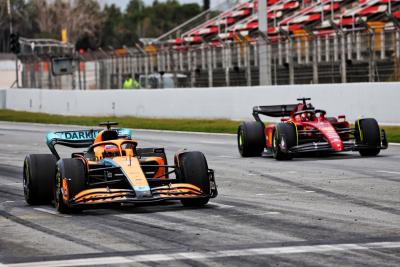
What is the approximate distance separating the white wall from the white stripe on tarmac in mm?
17420

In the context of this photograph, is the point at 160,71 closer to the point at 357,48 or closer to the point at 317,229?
the point at 357,48

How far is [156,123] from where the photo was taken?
34156 millimetres

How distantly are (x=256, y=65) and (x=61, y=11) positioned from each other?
86961 millimetres

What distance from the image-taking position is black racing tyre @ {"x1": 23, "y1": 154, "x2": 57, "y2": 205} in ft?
41.7

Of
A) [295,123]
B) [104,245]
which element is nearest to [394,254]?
[104,245]

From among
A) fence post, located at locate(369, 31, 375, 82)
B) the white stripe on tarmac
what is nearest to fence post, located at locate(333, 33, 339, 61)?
fence post, located at locate(369, 31, 375, 82)

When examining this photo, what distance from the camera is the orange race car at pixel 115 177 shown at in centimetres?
1159

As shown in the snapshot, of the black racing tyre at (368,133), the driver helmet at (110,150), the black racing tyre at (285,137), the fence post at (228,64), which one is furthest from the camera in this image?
the fence post at (228,64)

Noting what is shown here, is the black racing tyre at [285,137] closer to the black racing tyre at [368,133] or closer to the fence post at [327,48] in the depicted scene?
the black racing tyre at [368,133]

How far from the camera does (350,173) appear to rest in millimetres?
16312

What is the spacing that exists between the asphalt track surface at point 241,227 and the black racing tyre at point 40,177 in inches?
7.2

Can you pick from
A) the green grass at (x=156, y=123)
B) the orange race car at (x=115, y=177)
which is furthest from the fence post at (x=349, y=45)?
the orange race car at (x=115, y=177)

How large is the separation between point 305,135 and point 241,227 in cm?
905

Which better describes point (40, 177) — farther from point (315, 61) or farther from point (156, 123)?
point (156, 123)
